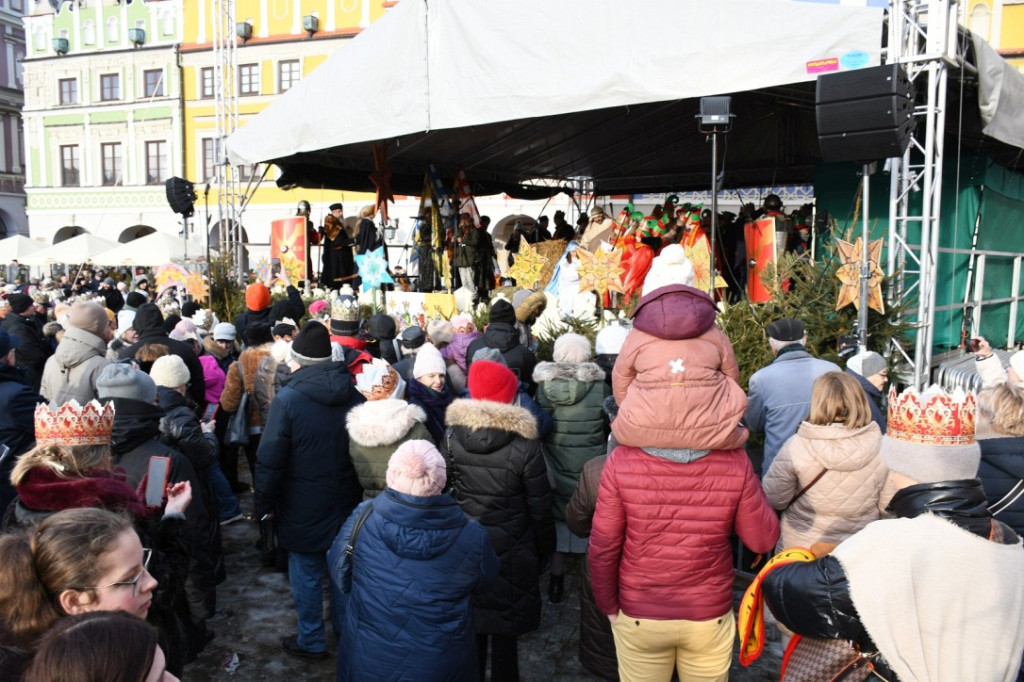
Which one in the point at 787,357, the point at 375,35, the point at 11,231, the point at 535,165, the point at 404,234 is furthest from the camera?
the point at 11,231

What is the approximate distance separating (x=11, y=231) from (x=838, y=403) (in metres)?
45.1

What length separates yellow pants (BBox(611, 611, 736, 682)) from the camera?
111 inches

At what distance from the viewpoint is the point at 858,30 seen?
6.05 metres

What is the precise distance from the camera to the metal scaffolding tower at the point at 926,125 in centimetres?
593

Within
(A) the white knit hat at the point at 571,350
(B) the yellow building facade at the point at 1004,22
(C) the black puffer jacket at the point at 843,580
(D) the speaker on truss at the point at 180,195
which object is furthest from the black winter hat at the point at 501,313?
(B) the yellow building facade at the point at 1004,22

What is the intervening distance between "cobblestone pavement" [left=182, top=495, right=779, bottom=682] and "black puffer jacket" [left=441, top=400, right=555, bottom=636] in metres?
0.69

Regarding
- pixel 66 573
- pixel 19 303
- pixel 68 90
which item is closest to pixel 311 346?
pixel 66 573

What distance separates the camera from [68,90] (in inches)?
1300

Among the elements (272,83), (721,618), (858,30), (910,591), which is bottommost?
(721,618)

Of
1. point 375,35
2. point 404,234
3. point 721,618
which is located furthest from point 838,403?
point 404,234

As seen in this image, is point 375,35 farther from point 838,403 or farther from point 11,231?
point 11,231

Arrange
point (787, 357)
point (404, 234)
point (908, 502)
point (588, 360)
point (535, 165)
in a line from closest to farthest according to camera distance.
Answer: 1. point (908, 502)
2. point (787, 357)
3. point (588, 360)
4. point (535, 165)
5. point (404, 234)

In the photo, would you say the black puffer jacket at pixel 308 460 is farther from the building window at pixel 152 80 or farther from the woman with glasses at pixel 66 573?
the building window at pixel 152 80

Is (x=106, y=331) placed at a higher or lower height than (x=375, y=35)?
lower
